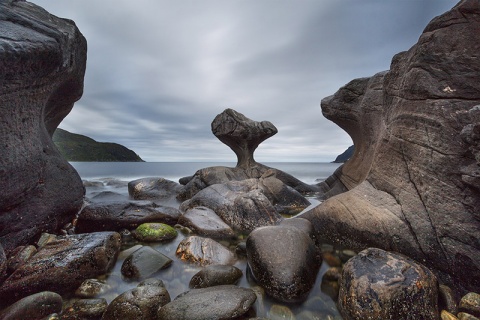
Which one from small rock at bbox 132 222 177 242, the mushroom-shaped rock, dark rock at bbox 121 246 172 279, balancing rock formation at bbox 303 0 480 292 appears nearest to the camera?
balancing rock formation at bbox 303 0 480 292

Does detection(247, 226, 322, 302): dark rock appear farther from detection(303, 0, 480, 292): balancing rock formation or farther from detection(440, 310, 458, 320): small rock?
detection(303, 0, 480, 292): balancing rock formation

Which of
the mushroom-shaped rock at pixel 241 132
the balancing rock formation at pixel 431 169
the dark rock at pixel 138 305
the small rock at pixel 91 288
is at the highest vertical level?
the mushroom-shaped rock at pixel 241 132

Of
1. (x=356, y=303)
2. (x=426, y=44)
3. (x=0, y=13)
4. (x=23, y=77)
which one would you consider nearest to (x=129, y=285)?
(x=356, y=303)

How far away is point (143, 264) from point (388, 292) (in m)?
4.16

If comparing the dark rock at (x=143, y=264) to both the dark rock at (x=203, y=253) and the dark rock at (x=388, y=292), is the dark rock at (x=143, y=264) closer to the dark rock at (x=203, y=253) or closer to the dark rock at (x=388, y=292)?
the dark rock at (x=203, y=253)

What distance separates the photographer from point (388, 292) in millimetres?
3186

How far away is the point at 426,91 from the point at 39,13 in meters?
10.1

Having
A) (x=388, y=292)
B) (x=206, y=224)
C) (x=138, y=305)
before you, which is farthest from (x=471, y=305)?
(x=206, y=224)

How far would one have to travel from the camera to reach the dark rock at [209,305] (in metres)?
3.15

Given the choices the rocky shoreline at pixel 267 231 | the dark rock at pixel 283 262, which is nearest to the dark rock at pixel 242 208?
the rocky shoreline at pixel 267 231

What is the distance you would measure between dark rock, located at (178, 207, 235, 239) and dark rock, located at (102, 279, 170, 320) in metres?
3.51

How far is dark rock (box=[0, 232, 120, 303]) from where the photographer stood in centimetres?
379

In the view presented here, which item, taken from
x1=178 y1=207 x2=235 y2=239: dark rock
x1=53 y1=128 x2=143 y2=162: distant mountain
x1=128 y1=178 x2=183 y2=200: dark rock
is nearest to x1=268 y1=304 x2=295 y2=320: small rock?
x1=178 y1=207 x2=235 y2=239: dark rock

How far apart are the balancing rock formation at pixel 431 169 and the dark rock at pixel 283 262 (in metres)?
1.87
